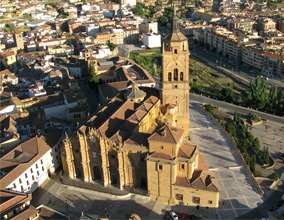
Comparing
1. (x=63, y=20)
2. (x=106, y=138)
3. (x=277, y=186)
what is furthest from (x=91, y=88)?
(x=63, y=20)

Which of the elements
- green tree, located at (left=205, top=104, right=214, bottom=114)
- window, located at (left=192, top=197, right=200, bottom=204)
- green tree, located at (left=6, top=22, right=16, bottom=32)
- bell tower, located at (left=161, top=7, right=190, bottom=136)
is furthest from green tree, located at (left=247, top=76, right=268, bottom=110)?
green tree, located at (left=6, top=22, right=16, bottom=32)

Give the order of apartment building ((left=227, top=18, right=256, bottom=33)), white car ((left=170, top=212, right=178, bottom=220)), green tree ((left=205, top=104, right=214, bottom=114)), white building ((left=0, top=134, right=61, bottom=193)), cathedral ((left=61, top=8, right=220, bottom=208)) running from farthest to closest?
apartment building ((left=227, top=18, right=256, bottom=33))
green tree ((left=205, top=104, right=214, bottom=114))
white building ((left=0, top=134, right=61, bottom=193))
cathedral ((left=61, top=8, right=220, bottom=208))
white car ((left=170, top=212, right=178, bottom=220))

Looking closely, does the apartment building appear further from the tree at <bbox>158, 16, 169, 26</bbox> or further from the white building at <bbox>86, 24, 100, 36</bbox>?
the white building at <bbox>86, 24, 100, 36</bbox>

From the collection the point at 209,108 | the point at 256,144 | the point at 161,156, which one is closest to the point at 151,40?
the point at 209,108

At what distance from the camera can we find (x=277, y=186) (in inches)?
1988

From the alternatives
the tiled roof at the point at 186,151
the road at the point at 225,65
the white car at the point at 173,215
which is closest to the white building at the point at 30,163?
the white car at the point at 173,215

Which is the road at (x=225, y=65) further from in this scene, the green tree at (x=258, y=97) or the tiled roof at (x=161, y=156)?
the tiled roof at (x=161, y=156)

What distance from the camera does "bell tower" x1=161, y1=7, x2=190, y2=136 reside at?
174 feet

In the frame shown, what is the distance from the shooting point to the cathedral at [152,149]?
43188 millimetres

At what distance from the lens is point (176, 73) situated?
55.6 m

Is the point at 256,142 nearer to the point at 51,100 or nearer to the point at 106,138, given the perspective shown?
the point at 106,138

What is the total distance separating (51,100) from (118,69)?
24.6m

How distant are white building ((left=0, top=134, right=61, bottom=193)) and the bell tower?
20.6 m

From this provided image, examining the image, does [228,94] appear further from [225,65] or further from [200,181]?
[200,181]
